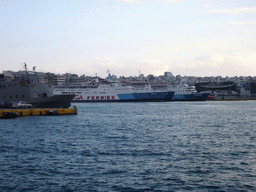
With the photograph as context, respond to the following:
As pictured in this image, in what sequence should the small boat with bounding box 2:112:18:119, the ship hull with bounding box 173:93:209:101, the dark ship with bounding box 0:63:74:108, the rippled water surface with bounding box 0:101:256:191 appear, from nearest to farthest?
the rippled water surface with bounding box 0:101:256:191 → the small boat with bounding box 2:112:18:119 → the dark ship with bounding box 0:63:74:108 → the ship hull with bounding box 173:93:209:101

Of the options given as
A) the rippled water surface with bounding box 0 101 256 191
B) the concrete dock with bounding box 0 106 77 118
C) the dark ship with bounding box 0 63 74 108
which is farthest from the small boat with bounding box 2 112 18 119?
the rippled water surface with bounding box 0 101 256 191

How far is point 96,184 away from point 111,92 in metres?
95.3

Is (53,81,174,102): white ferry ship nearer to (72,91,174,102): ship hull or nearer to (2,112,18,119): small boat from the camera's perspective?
(72,91,174,102): ship hull

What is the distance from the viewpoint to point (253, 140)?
2208 cm

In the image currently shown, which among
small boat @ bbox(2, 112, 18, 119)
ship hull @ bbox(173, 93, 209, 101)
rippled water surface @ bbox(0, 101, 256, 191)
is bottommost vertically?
rippled water surface @ bbox(0, 101, 256, 191)

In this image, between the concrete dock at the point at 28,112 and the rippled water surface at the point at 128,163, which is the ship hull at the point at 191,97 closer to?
the concrete dock at the point at 28,112

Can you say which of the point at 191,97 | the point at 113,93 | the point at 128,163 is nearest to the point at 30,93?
the point at 128,163

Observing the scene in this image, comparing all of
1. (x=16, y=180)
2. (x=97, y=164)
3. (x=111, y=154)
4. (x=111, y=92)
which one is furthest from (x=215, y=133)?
(x=111, y=92)

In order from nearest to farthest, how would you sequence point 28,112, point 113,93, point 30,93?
point 28,112, point 30,93, point 113,93

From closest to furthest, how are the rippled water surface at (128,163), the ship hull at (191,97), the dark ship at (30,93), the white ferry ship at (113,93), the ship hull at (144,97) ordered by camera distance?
the rippled water surface at (128,163) < the dark ship at (30,93) < the ship hull at (144,97) < the white ferry ship at (113,93) < the ship hull at (191,97)

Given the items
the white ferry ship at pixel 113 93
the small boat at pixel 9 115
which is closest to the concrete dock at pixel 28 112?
the small boat at pixel 9 115

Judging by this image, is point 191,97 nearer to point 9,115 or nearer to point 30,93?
point 30,93

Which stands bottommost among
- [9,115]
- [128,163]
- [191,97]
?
[128,163]

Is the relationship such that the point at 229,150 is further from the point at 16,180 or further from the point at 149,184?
the point at 16,180
